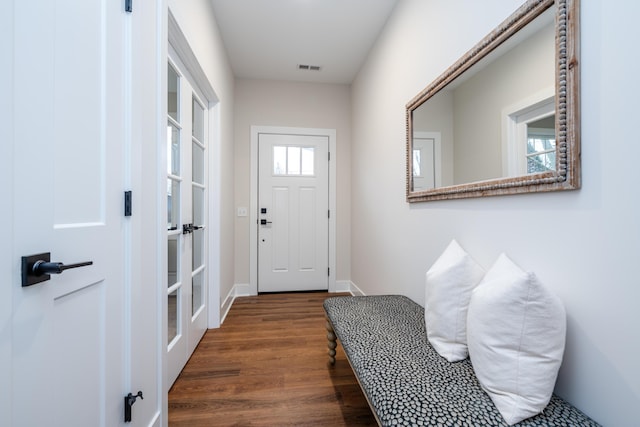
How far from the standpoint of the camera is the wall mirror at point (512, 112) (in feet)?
2.86

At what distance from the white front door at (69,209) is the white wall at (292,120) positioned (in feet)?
7.89

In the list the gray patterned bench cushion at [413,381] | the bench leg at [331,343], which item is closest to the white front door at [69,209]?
the gray patterned bench cushion at [413,381]

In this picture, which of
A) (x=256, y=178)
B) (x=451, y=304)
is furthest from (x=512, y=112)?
(x=256, y=178)

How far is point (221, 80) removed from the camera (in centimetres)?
261

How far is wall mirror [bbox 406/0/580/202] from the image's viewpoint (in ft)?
2.86

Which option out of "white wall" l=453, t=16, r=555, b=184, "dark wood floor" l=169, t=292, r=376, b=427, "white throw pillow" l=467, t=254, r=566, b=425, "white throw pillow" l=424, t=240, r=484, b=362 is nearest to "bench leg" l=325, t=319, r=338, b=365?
"dark wood floor" l=169, t=292, r=376, b=427

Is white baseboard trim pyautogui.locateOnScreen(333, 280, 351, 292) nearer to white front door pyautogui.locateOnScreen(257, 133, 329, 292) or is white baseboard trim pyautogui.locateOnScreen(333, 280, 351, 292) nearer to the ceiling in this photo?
white front door pyautogui.locateOnScreen(257, 133, 329, 292)

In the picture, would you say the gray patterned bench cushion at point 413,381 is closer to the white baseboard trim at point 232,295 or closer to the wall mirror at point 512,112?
the wall mirror at point 512,112

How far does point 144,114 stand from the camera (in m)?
1.13

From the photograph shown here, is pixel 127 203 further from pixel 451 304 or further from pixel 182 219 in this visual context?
pixel 451 304

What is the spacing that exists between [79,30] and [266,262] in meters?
2.91

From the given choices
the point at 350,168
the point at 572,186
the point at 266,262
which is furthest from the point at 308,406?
the point at 350,168

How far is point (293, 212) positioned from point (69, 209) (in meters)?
2.75

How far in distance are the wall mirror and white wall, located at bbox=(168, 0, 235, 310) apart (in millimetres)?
1515
